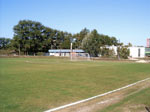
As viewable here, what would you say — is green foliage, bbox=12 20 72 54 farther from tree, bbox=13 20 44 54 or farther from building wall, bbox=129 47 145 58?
building wall, bbox=129 47 145 58

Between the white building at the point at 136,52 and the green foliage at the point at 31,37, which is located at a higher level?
the green foliage at the point at 31,37

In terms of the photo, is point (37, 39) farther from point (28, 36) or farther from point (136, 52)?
point (136, 52)

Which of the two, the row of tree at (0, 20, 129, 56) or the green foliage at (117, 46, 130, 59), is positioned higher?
the row of tree at (0, 20, 129, 56)

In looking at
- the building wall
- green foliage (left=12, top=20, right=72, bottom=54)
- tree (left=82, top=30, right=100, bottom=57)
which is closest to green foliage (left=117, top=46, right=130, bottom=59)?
tree (left=82, top=30, right=100, bottom=57)

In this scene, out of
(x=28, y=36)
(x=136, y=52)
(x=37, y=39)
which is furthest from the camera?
(x=37, y=39)

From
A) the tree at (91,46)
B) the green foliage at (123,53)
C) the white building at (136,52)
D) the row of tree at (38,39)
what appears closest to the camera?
the green foliage at (123,53)

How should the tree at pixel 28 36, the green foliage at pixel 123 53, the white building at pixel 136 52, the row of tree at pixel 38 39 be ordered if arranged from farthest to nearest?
the tree at pixel 28 36, the row of tree at pixel 38 39, the white building at pixel 136 52, the green foliage at pixel 123 53

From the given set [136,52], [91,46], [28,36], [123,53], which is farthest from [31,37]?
[136,52]

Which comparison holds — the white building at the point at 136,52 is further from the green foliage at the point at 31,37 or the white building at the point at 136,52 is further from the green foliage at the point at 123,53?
the green foliage at the point at 31,37

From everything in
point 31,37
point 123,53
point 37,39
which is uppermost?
point 31,37

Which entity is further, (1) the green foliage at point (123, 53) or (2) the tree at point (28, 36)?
(2) the tree at point (28, 36)

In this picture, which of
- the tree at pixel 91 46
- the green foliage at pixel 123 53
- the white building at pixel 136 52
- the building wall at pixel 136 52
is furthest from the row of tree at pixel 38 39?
the green foliage at pixel 123 53

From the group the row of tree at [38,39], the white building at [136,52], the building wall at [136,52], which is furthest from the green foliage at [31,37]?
the building wall at [136,52]

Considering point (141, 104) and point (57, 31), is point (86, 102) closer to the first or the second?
point (141, 104)
